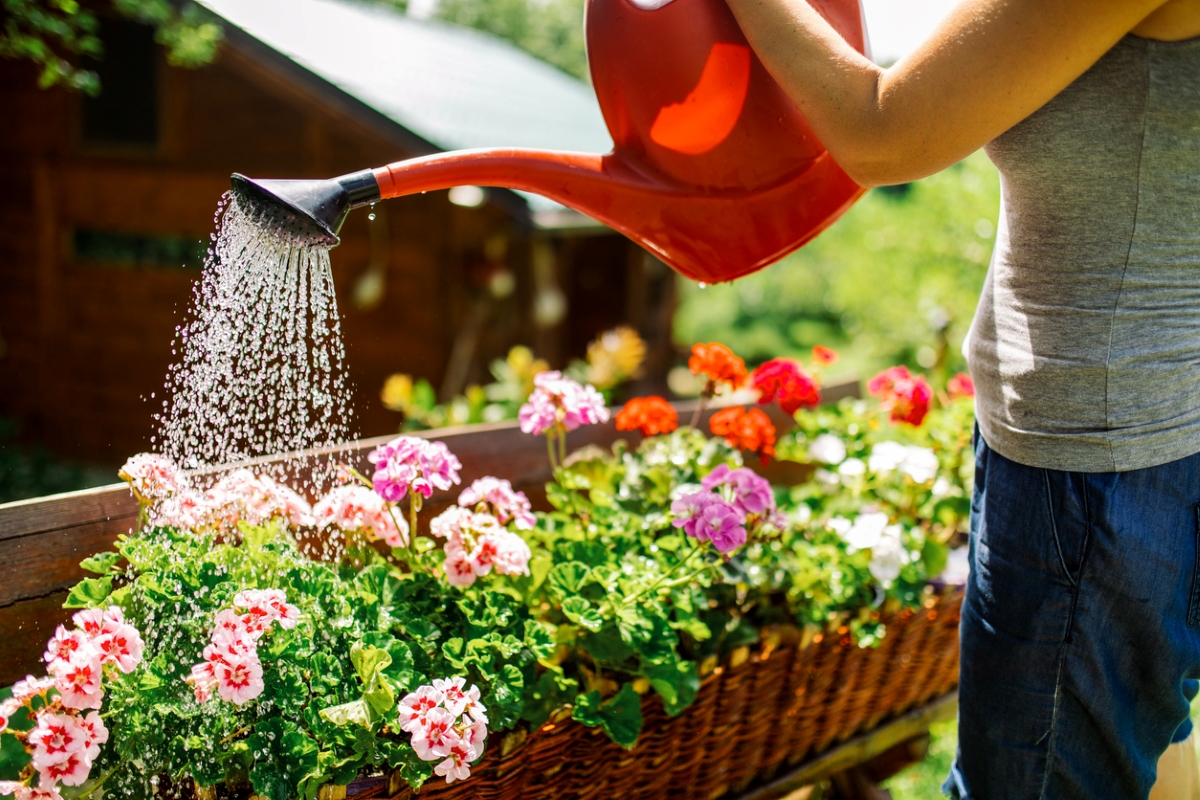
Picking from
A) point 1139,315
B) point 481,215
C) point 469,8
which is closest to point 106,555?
point 1139,315

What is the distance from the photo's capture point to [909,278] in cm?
751

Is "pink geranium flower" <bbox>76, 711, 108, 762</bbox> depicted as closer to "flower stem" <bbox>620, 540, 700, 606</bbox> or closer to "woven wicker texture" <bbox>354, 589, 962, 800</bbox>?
"woven wicker texture" <bbox>354, 589, 962, 800</bbox>

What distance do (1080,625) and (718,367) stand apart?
991 mm

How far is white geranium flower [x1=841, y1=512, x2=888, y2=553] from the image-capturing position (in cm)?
191

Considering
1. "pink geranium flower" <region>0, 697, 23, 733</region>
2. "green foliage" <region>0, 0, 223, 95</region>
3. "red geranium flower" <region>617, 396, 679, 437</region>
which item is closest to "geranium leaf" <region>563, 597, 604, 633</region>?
"red geranium flower" <region>617, 396, 679, 437</region>

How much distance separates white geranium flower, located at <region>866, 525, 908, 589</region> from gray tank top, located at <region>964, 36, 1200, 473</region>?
873 millimetres

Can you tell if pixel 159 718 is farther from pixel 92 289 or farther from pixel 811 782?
pixel 92 289

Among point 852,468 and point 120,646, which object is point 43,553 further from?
point 852,468

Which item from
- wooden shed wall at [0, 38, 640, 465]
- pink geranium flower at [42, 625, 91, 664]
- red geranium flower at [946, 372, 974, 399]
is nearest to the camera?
pink geranium flower at [42, 625, 91, 664]

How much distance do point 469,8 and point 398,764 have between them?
103 feet

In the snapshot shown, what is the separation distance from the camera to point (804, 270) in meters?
17.3

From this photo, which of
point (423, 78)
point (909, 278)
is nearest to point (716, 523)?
point (423, 78)

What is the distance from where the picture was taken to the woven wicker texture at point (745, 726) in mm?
1373

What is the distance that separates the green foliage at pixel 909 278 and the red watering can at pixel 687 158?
1551 millimetres
